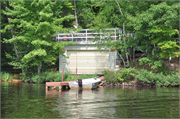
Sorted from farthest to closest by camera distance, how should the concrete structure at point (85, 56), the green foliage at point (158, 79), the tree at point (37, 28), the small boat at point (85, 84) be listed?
the concrete structure at point (85, 56), the tree at point (37, 28), the green foliage at point (158, 79), the small boat at point (85, 84)

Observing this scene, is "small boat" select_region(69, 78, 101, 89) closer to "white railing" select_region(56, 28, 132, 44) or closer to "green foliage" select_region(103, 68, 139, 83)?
"green foliage" select_region(103, 68, 139, 83)

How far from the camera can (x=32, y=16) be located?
28078 millimetres

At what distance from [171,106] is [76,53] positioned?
59.3 feet

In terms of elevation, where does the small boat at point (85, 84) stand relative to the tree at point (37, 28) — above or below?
below

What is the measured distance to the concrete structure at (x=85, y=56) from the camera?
28.7 meters

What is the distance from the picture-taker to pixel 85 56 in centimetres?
2931

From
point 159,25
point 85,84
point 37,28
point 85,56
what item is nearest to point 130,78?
point 85,84

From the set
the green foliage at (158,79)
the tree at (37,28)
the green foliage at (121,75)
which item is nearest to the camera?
the green foliage at (158,79)

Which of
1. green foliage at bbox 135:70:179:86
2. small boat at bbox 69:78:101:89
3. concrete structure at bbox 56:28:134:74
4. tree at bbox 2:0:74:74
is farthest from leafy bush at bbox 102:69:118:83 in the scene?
tree at bbox 2:0:74:74

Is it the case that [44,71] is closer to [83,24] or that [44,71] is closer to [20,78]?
[20,78]

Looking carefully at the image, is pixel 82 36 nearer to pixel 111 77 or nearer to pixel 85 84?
pixel 111 77

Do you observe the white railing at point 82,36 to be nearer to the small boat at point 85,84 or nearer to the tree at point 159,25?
the tree at point 159,25

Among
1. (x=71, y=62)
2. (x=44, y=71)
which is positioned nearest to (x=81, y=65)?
(x=71, y=62)

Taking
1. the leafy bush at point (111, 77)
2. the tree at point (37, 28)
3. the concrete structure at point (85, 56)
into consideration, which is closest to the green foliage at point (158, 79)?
the leafy bush at point (111, 77)
